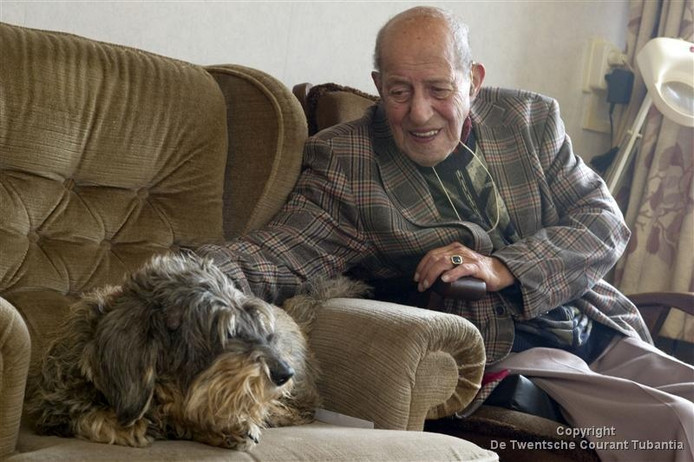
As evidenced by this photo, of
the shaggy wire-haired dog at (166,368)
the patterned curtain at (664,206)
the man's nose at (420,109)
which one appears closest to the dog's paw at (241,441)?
the shaggy wire-haired dog at (166,368)

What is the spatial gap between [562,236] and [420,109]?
0.51 m

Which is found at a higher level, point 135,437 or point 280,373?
point 280,373

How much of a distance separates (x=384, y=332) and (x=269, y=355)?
0.37m

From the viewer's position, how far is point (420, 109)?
2393mm

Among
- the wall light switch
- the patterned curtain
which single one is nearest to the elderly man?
the patterned curtain

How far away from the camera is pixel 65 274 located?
2.10m

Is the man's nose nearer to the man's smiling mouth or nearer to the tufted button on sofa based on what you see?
the man's smiling mouth

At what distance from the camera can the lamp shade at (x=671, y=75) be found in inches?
131

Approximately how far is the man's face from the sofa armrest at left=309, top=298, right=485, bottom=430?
603 millimetres

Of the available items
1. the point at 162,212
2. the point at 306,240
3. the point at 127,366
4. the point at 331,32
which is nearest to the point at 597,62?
the point at 331,32

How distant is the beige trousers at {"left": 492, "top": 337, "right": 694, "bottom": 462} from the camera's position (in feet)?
6.54

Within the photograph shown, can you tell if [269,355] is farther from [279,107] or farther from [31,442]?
A: [279,107]

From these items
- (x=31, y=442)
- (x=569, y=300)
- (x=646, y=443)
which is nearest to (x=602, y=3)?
(x=569, y=300)

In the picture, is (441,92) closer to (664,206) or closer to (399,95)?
(399,95)
